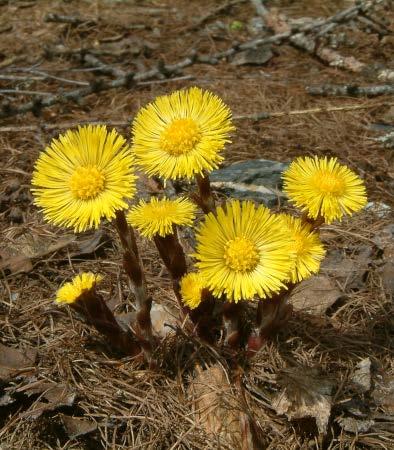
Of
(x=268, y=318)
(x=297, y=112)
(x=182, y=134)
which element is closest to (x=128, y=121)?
(x=297, y=112)

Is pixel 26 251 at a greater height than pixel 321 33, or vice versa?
pixel 321 33

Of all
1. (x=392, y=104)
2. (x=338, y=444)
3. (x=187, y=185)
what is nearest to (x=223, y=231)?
(x=338, y=444)

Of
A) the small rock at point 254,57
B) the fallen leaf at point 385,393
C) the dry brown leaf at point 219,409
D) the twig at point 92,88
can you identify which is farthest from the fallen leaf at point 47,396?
the small rock at point 254,57

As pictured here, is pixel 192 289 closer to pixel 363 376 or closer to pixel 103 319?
pixel 103 319

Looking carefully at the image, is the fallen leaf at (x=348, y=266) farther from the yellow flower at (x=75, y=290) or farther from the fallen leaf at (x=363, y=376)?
the yellow flower at (x=75, y=290)

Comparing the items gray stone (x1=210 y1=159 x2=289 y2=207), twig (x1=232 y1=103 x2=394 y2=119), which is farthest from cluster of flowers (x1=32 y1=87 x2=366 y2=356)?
twig (x1=232 y1=103 x2=394 y2=119)
